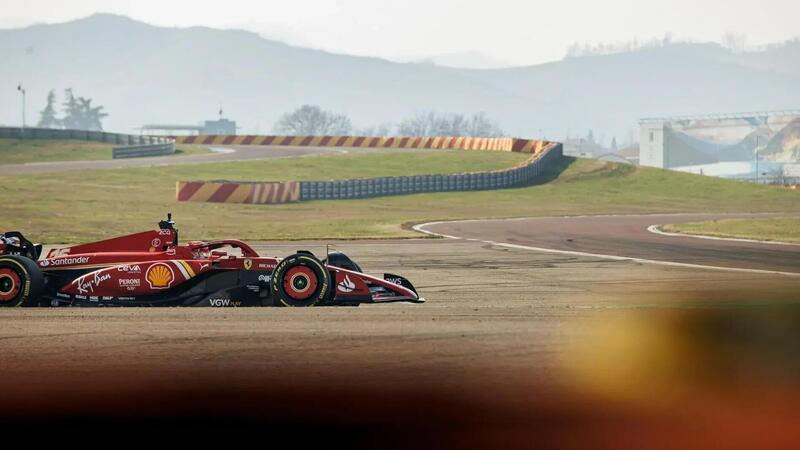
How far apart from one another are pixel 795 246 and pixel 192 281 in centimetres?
1850

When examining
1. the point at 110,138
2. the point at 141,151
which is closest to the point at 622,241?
the point at 141,151

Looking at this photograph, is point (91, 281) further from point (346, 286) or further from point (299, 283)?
point (346, 286)

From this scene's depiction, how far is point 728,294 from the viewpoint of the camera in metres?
16.9

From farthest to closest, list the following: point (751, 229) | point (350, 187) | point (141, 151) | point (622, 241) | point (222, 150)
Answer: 1. point (222, 150)
2. point (141, 151)
3. point (350, 187)
4. point (751, 229)
5. point (622, 241)

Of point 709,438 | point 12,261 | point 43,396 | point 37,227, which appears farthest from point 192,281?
point 37,227

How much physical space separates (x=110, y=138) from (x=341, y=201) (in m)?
43.0

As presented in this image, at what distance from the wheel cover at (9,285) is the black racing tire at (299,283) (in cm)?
312

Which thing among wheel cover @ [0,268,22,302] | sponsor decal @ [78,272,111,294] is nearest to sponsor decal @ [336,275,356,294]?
sponsor decal @ [78,272,111,294]

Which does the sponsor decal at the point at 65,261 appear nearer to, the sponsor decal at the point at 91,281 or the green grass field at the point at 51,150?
the sponsor decal at the point at 91,281

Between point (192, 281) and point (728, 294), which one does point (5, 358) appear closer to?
point (192, 281)

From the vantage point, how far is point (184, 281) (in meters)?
14.9

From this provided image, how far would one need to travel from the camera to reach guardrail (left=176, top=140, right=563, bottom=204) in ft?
159

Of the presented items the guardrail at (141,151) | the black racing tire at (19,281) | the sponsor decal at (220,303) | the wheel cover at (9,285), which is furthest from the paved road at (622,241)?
the guardrail at (141,151)

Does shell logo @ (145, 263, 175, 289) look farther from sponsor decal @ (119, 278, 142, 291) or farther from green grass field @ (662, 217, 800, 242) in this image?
green grass field @ (662, 217, 800, 242)
